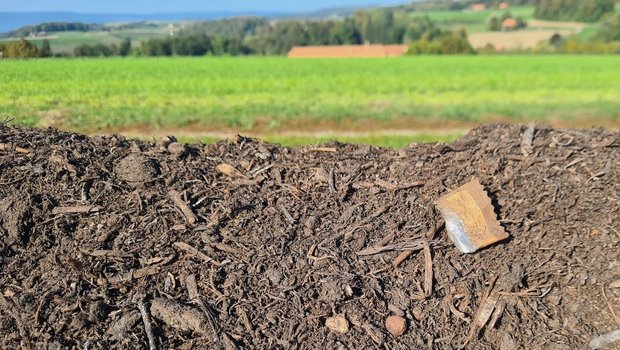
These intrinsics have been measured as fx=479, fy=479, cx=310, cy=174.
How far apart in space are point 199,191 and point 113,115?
7480mm

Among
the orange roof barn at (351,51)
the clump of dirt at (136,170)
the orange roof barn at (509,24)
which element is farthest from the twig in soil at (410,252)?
the orange roof barn at (509,24)

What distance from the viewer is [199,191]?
154 inches

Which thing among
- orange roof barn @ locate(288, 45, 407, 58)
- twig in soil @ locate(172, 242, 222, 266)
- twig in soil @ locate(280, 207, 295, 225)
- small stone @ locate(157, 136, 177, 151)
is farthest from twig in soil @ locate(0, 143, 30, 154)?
orange roof barn @ locate(288, 45, 407, 58)

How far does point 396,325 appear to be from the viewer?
10.3 feet

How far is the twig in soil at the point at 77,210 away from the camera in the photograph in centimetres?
354

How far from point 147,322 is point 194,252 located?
0.61m

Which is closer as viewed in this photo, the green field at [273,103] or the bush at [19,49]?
the bush at [19,49]

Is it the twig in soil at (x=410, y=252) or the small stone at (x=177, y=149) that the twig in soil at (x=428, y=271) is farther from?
the small stone at (x=177, y=149)

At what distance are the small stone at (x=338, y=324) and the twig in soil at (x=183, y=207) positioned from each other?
1274 mm

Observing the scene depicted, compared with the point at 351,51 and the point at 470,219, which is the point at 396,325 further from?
the point at 351,51

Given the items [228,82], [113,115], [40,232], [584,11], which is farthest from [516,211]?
[584,11]

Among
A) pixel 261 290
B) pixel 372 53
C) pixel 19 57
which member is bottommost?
pixel 372 53

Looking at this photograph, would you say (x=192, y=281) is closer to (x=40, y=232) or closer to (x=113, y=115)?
(x=40, y=232)

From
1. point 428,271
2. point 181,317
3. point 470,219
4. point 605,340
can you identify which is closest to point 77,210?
point 181,317
